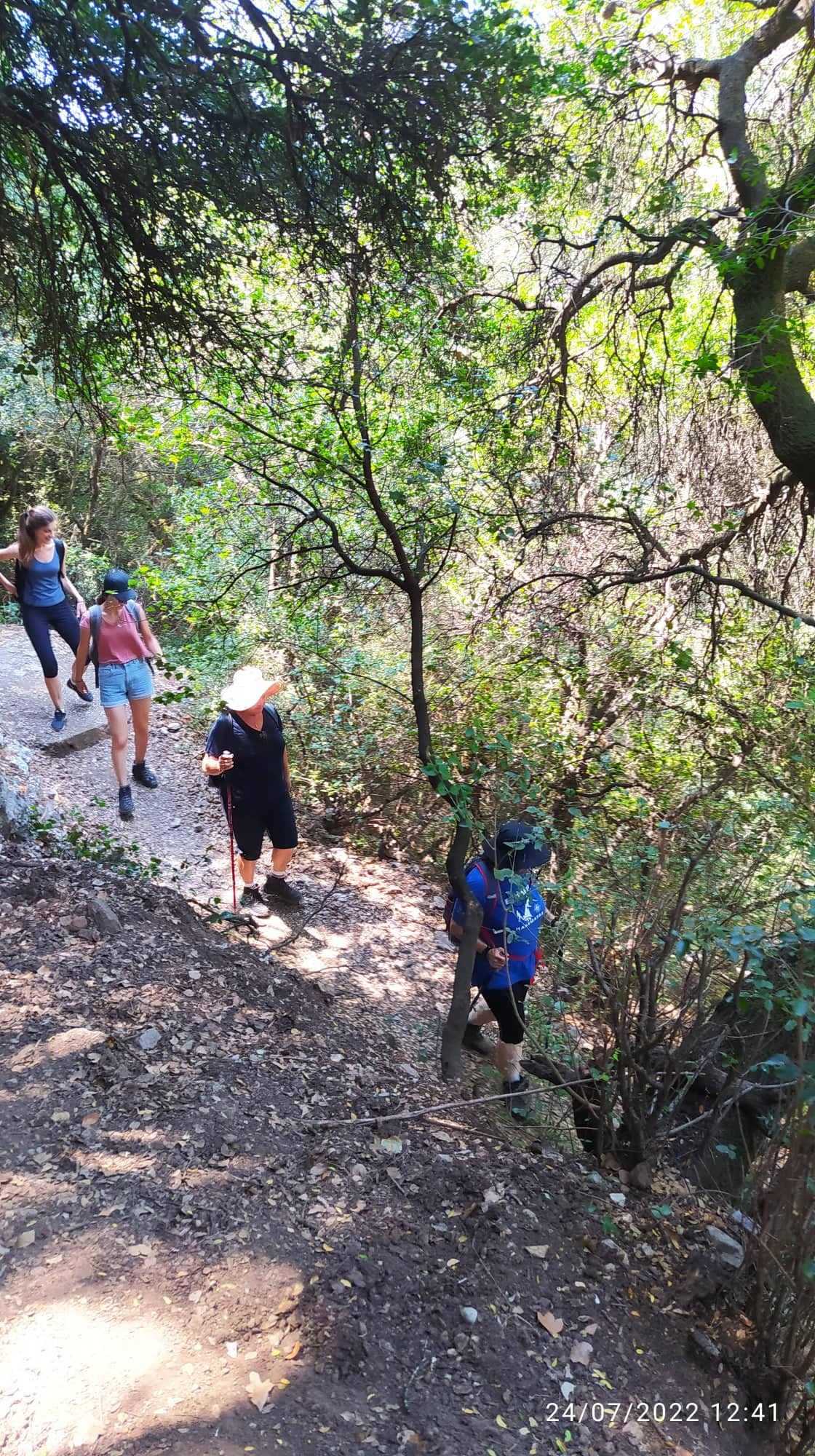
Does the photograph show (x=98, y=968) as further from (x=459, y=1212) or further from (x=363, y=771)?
(x=363, y=771)

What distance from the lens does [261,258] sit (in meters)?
3.61

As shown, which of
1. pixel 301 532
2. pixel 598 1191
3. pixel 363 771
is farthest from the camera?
pixel 363 771

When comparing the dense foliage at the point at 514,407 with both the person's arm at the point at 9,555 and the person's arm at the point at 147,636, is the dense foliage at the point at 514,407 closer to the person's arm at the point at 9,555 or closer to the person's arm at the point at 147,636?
the person's arm at the point at 147,636

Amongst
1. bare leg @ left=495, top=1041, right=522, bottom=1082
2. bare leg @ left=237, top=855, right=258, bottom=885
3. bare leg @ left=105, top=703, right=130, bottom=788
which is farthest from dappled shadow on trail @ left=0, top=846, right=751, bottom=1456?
bare leg @ left=105, top=703, right=130, bottom=788

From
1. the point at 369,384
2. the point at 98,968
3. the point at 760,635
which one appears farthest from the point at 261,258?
the point at 760,635

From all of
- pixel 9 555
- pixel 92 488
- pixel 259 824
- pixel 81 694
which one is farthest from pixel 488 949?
pixel 92 488

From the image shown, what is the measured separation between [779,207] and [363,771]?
4855mm

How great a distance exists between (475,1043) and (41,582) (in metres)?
4.58

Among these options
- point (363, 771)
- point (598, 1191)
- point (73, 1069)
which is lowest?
point (598, 1191)

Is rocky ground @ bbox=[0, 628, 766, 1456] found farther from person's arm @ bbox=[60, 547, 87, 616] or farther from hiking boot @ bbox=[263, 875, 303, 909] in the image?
person's arm @ bbox=[60, 547, 87, 616]

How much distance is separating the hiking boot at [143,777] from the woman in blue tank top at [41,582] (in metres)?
1.08

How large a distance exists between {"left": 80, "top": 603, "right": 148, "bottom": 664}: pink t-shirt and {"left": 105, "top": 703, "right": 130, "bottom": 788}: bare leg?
36 centimetres

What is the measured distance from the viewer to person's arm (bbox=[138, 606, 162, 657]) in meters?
5.32

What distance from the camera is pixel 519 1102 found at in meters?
3.74
